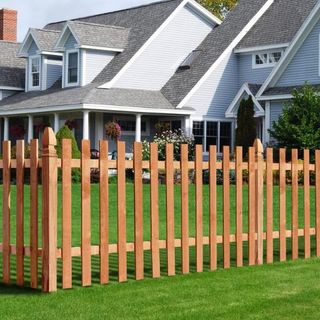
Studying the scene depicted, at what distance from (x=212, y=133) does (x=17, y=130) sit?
9.84 metres

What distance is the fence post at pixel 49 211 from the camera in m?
8.34

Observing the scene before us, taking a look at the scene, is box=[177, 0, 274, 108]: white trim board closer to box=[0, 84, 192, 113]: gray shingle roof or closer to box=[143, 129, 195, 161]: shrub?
box=[0, 84, 192, 113]: gray shingle roof

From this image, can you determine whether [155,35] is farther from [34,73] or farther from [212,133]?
[34,73]

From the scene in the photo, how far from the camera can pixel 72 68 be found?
37062mm

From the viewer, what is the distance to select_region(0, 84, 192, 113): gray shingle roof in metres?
33.5

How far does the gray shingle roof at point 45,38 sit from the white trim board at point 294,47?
11.6m

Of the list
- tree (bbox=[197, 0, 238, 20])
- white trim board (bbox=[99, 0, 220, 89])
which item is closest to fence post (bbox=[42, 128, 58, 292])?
white trim board (bbox=[99, 0, 220, 89])

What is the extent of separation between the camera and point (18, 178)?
28.5ft

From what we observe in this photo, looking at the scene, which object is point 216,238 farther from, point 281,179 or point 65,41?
point 65,41

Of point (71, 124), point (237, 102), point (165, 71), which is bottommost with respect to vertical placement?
point (71, 124)

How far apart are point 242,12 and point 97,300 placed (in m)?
32.8

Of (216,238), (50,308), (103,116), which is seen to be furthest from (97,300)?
(103,116)

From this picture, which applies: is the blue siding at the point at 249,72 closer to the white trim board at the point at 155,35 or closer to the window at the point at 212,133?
the window at the point at 212,133

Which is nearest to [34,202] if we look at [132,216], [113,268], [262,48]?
[113,268]
